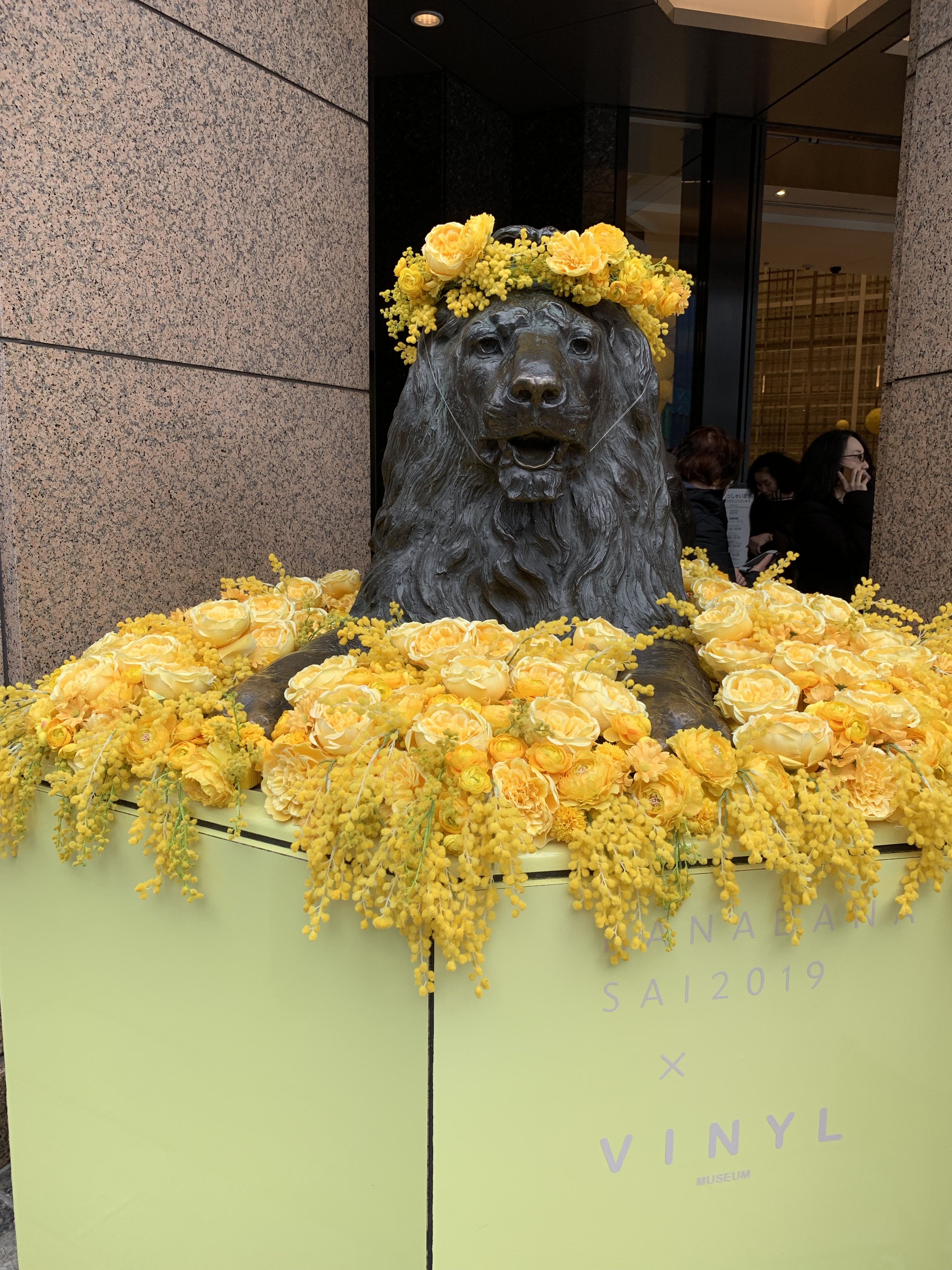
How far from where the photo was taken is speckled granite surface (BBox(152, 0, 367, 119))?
2.28m

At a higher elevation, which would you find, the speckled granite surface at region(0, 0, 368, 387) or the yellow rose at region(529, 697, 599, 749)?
the speckled granite surface at region(0, 0, 368, 387)

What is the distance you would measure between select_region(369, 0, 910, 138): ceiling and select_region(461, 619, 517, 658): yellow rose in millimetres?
3863

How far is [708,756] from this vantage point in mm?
1145

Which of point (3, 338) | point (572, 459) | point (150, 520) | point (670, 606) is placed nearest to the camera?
point (572, 459)

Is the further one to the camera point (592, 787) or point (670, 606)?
point (670, 606)

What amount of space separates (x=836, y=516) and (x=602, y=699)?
271 centimetres

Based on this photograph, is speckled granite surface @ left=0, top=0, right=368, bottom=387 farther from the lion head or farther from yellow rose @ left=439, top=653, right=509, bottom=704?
yellow rose @ left=439, top=653, right=509, bottom=704

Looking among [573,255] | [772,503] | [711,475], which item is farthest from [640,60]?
[573,255]

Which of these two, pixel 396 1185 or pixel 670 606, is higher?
pixel 670 606

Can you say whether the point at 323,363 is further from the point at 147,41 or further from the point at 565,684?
the point at 565,684

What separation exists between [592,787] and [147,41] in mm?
2066

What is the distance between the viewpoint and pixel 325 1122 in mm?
1196

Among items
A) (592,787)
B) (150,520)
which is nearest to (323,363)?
(150,520)

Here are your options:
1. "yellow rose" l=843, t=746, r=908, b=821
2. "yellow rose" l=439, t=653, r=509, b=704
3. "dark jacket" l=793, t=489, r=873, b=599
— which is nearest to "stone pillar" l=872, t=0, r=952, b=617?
"dark jacket" l=793, t=489, r=873, b=599
